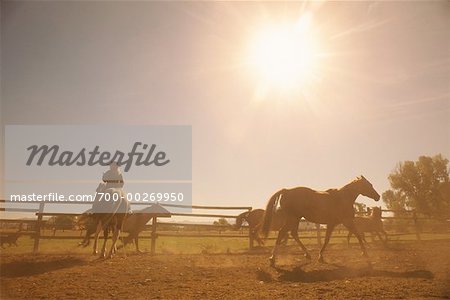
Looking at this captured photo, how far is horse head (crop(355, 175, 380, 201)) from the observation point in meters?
10.4

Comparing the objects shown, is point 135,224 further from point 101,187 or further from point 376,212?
point 376,212

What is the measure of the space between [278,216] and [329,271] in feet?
23.7

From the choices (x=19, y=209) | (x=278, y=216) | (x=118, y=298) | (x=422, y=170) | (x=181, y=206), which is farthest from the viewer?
(x=422, y=170)

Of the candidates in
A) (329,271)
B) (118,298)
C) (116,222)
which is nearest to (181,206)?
(116,222)

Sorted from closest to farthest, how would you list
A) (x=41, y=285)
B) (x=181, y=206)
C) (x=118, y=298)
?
(x=118, y=298), (x=41, y=285), (x=181, y=206)

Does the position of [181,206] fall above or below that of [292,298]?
above

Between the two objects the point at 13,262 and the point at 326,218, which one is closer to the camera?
the point at 13,262

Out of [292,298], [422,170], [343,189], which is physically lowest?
[292,298]

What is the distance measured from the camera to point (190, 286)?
5.84m

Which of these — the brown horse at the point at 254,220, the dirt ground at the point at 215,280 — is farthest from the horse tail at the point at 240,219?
the dirt ground at the point at 215,280

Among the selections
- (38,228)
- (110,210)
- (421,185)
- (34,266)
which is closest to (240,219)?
(110,210)

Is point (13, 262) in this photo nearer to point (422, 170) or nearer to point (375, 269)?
point (375, 269)

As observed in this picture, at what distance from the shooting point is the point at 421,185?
46719mm

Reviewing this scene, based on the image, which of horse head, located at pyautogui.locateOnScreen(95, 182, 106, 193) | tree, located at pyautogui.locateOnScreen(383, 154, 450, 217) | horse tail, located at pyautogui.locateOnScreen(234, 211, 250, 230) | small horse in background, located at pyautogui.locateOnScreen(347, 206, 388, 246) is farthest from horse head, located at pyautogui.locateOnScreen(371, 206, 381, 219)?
tree, located at pyautogui.locateOnScreen(383, 154, 450, 217)
